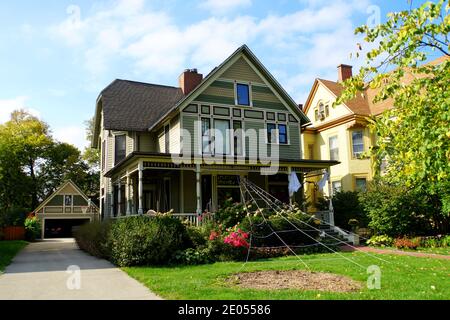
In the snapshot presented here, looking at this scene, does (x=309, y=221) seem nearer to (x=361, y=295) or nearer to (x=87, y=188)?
(x=361, y=295)

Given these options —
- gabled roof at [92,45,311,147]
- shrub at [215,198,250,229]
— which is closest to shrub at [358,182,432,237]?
shrub at [215,198,250,229]

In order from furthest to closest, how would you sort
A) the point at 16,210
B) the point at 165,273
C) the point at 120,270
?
the point at 16,210 < the point at 120,270 < the point at 165,273

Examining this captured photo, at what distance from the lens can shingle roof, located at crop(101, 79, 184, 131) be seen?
23078 millimetres

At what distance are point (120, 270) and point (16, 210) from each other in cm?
2693

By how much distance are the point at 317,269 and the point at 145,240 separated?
5282 mm

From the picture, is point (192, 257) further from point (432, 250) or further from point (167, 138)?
point (167, 138)

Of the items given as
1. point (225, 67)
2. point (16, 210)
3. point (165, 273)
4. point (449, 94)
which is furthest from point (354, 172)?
point (16, 210)

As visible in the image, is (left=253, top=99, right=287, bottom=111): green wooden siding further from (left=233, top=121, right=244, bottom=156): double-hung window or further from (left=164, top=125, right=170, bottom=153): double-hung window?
(left=164, top=125, right=170, bottom=153): double-hung window

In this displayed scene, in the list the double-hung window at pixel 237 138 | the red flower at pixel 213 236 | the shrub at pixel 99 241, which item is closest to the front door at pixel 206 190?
the double-hung window at pixel 237 138

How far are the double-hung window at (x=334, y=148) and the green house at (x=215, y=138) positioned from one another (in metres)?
5.22

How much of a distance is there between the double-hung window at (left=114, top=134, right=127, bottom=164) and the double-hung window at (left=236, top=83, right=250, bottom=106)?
7485mm

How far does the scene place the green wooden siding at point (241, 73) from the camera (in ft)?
72.7

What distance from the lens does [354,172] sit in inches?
1071

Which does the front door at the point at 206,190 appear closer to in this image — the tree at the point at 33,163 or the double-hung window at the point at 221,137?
the double-hung window at the point at 221,137
